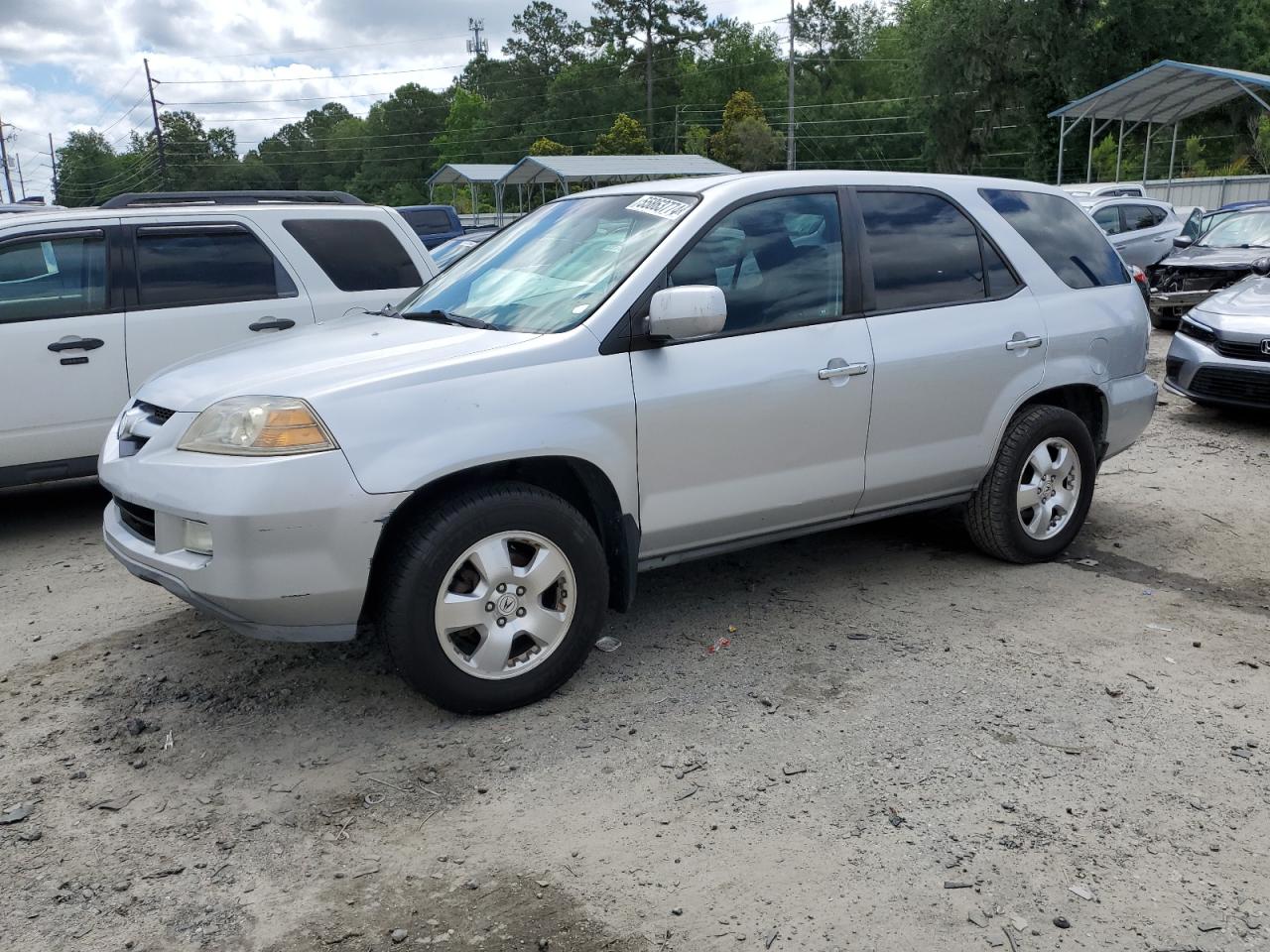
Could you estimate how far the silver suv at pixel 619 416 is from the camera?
3.38 meters

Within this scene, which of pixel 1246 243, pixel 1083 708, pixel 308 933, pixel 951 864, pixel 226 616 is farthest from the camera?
pixel 1246 243

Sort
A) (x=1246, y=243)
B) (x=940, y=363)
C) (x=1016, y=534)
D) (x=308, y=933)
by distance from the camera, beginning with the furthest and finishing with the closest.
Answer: (x=1246, y=243), (x=1016, y=534), (x=940, y=363), (x=308, y=933)

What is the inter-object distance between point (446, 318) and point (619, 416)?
3.08 feet

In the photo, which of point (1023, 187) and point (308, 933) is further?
point (1023, 187)

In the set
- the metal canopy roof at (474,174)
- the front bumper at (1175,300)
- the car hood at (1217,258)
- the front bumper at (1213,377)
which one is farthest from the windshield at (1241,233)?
the metal canopy roof at (474,174)

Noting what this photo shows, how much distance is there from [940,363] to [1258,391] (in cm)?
490

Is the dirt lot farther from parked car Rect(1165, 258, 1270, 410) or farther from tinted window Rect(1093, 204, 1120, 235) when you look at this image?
tinted window Rect(1093, 204, 1120, 235)

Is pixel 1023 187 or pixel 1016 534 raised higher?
pixel 1023 187

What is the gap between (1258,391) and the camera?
26.6ft

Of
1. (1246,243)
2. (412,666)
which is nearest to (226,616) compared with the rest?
(412,666)

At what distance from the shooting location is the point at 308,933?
8.61ft

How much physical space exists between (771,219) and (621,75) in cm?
9212

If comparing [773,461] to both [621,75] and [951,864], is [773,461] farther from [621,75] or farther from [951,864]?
[621,75]

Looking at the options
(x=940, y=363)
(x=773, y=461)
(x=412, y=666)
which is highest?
(x=940, y=363)
